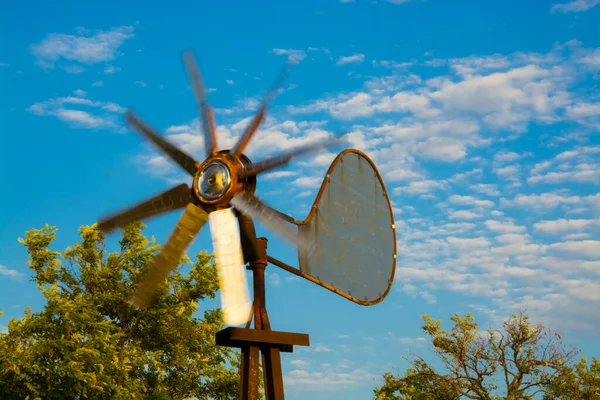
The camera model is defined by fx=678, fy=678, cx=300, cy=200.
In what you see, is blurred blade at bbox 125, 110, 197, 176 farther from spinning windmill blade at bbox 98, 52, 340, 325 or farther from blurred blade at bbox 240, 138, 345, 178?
blurred blade at bbox 240, 138, 345, 178

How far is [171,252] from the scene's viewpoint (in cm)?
1166

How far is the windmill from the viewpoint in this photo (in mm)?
11604

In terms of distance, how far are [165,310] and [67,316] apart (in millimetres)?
4497

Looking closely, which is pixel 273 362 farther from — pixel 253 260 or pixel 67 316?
pixel 67 316

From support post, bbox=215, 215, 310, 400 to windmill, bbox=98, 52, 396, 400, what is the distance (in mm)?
18

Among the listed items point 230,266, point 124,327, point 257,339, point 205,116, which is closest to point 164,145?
point 205,116

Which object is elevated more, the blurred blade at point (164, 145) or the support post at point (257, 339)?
the blurred blade at point (164, 145)

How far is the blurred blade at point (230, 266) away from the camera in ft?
36.8

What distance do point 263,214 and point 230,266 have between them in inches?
50.1

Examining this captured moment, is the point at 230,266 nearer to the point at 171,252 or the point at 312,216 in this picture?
the point at 171,252

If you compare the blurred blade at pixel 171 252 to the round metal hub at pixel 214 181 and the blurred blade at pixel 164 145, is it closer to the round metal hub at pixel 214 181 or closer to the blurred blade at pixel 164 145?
the round metal hub at pixel 214 181

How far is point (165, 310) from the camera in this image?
2739cm

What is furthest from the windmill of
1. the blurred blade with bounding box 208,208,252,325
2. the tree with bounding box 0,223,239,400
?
the tree with bounding box 0,223,239,400

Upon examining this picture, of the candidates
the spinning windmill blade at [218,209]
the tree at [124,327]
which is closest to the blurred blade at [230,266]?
the spinning windmill blade at [218,209]
